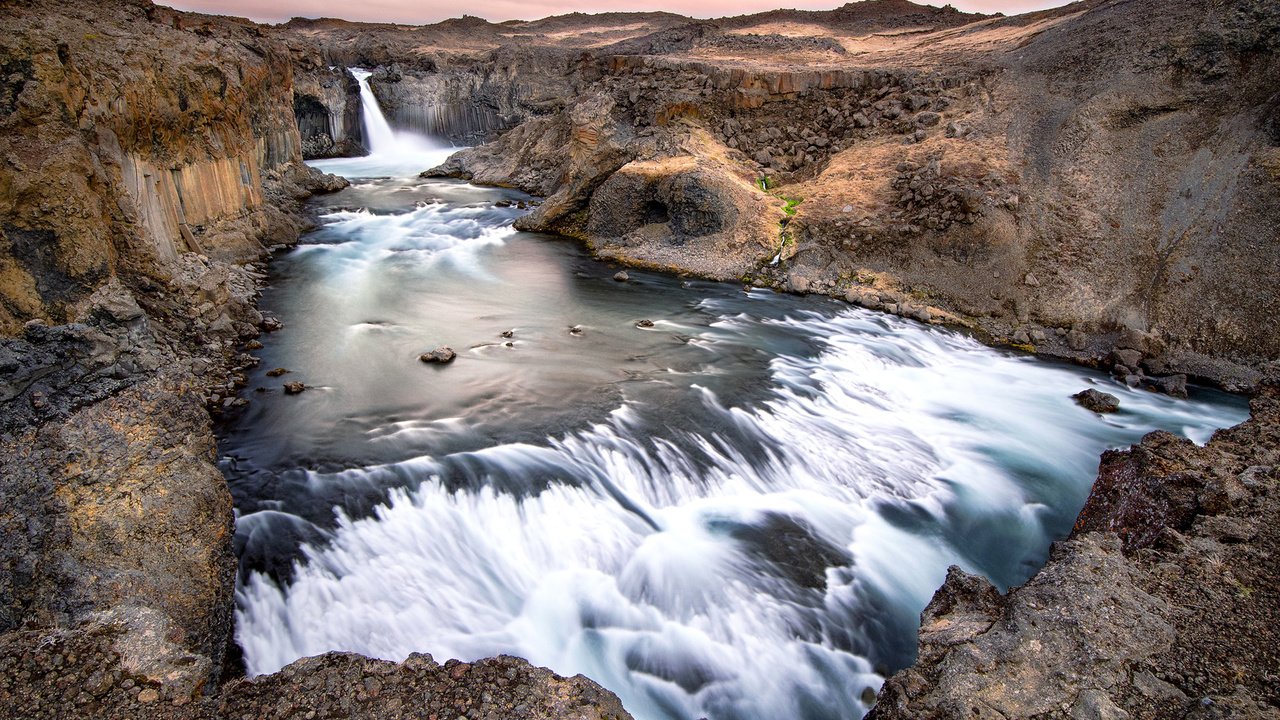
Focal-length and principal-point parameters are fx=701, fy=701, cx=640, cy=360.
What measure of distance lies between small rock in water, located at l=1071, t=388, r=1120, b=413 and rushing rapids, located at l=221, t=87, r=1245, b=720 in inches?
7.7

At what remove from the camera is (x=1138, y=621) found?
408 centimetres

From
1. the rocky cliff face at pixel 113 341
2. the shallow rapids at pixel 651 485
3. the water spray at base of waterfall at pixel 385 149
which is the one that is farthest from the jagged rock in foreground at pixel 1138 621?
the water spray at base of waterfall at pixel 385 149

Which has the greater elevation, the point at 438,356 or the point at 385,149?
the point at 385,149

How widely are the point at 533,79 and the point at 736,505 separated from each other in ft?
106

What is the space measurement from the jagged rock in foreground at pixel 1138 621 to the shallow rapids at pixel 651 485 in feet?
4.87

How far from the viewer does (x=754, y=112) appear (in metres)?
18.2

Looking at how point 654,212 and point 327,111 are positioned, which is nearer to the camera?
point 654,212

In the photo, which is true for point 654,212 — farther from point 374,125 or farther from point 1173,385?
point 374,125

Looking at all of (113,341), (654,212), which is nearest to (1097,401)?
(654,212)

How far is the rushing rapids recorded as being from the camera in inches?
223

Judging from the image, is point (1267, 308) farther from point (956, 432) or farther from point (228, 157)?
point (228, 157)

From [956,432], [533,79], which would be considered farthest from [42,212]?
[533,79]

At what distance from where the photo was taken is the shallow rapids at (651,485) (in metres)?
5.66

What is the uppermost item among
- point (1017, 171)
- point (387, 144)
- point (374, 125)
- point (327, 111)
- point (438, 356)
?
point (327, 111)
